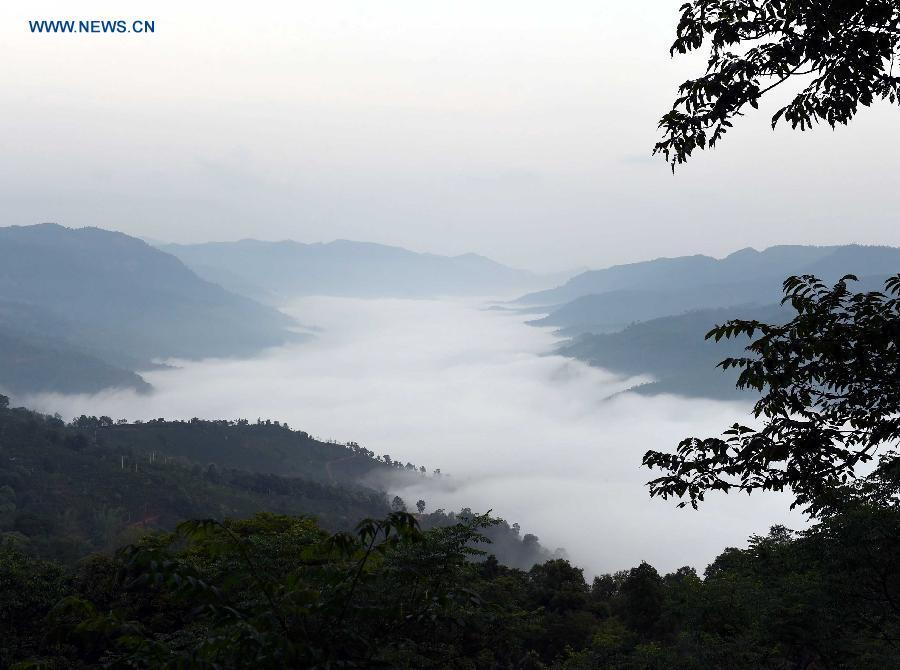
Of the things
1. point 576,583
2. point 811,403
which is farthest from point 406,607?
point 576,583

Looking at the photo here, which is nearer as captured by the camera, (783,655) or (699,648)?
(699,648)

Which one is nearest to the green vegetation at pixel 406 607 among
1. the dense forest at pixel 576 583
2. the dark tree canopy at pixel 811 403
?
the dense forest at pixel 576 583

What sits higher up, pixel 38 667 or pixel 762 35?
pixel 762 35

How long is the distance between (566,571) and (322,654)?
42.3 m

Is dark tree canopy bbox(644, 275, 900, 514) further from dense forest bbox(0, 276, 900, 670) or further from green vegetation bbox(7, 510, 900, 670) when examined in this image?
green vegetation bbox(7, 510, 900, 670)

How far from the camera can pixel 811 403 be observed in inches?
334

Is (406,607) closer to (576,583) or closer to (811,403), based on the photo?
(811,403)

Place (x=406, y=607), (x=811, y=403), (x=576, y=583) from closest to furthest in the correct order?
(x=811, y=403)
(x=406, y=607)
(x=576, y=583)

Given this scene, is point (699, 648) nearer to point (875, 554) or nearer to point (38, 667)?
point (875, 554)

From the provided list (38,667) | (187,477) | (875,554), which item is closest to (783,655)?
(875,554)

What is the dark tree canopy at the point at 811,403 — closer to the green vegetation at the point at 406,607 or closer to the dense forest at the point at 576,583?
the dense forest at the point at 576,583

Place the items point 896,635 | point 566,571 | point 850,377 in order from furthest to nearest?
point 566,571 < point 896,635 < point 850,377

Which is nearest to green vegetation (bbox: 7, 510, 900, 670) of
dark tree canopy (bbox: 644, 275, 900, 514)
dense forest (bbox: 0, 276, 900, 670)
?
dense forest (bbox: 0, 276, 900, 670)

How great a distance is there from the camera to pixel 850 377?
8320mm
